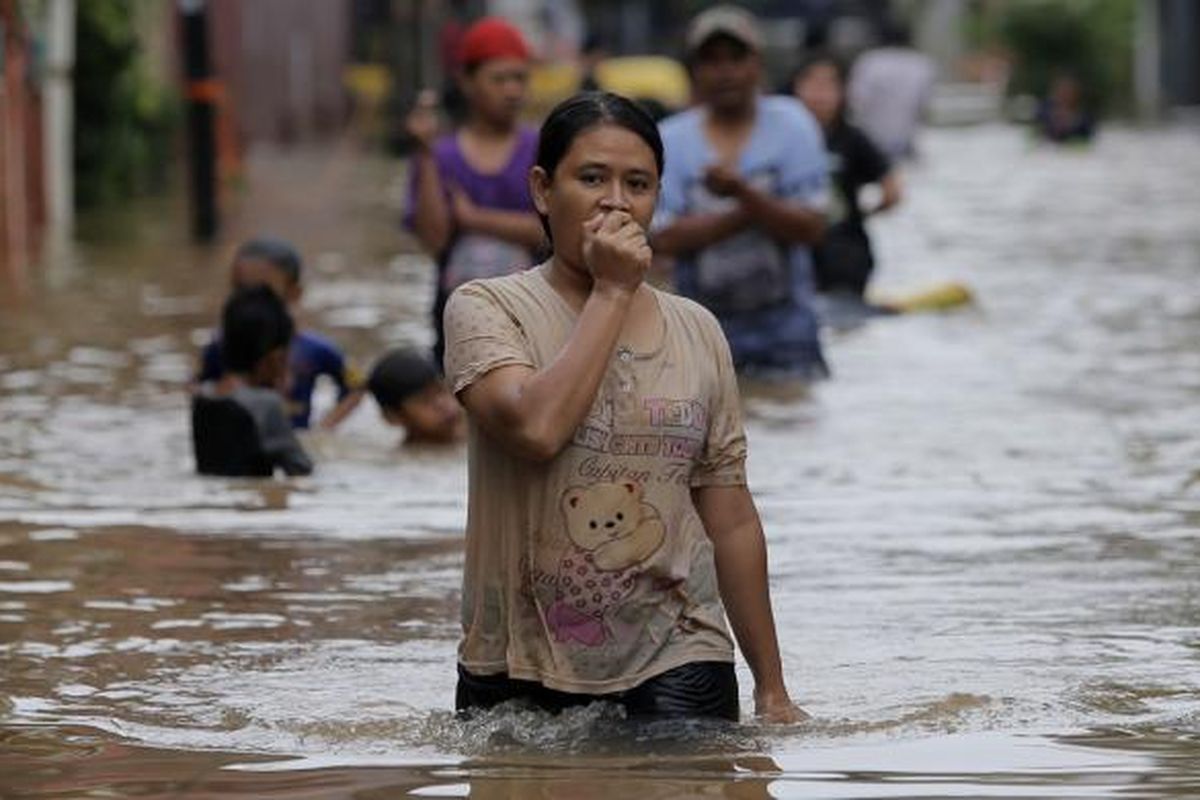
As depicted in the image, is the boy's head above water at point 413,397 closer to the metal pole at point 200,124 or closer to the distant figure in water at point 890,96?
the metal pole at point 200,124

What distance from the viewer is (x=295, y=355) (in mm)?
12391

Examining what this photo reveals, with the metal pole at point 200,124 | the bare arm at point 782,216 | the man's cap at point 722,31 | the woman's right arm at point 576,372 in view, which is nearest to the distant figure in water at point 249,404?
→ the bare arm at point 782,216

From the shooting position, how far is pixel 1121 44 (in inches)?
2287

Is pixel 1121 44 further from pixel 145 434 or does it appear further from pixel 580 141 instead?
pixel 580 141

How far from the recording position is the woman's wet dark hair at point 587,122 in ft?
21.0

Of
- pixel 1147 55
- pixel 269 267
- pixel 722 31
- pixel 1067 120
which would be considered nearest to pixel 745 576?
pixel 269 267

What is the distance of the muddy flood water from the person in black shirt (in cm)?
39

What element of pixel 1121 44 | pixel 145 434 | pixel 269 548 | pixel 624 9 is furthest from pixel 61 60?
pixel 624 9

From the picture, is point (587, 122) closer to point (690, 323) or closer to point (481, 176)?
point (690, 323)

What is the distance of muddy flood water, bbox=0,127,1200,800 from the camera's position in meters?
6.52

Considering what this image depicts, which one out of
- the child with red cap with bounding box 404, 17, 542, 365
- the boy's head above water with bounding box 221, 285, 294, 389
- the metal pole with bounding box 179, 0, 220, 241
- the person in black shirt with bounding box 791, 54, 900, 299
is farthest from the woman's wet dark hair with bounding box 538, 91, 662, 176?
the metal pole with bounding box 179, 0, 220, 241

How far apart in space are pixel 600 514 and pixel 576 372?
0.32m

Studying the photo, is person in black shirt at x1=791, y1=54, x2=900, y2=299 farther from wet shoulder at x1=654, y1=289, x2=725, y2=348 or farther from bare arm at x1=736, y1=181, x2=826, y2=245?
wet shoulder at x1=654, y1=289, x2=725, y2=348

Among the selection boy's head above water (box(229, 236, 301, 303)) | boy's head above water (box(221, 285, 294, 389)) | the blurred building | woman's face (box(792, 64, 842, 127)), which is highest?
the blurred building
